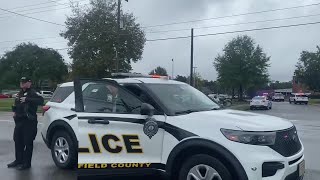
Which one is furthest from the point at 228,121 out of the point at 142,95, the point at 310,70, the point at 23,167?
the point at 310,70

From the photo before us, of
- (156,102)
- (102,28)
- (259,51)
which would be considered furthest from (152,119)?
(259,51)

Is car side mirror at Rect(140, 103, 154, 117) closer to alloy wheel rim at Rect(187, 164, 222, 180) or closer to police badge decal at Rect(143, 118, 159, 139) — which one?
police badge decal at Rect(143, 118, 159, 139)

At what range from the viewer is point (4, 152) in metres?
9.70

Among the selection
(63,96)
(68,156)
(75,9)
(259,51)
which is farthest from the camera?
(259,51)

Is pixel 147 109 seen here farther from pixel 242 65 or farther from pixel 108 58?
pixel 242 65

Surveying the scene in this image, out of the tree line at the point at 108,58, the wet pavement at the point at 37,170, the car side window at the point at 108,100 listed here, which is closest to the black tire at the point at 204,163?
the car side window at the point at 108,100

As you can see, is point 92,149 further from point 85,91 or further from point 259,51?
point 259,51

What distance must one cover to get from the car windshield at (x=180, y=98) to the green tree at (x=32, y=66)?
296ft

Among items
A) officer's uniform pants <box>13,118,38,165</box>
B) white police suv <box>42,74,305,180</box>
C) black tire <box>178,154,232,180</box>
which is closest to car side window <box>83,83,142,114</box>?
white police suv <box>42,74,305,180</box>

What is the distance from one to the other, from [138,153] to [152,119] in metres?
0.51

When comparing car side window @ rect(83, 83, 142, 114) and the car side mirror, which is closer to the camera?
the car side mirror

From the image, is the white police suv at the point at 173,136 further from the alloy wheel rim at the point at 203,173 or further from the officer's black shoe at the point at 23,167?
the officer's black shoe at the point at 23,167

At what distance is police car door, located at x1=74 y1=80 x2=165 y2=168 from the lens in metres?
5.33

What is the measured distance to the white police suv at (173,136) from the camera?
4.71m
